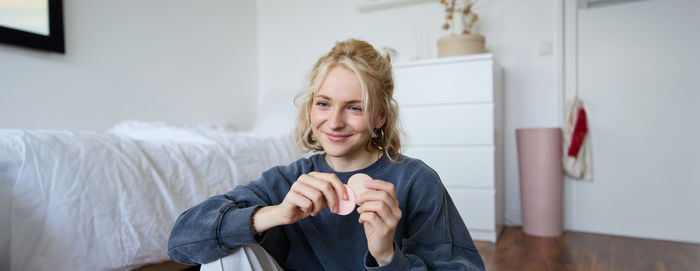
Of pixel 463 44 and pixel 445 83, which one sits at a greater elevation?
pixel 463 44

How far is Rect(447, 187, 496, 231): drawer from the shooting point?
2.41 meters

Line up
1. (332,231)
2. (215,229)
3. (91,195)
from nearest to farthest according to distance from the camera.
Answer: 1. (215,229)
2. (332,231)
3. (91,195)

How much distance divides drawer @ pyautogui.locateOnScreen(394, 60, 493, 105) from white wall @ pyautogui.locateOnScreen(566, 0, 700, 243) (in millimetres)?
709

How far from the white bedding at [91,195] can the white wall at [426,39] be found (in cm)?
199

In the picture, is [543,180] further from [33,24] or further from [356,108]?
[33,24]

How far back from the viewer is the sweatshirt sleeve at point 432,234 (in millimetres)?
803

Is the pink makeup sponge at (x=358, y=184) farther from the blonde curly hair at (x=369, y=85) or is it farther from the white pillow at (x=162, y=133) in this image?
the white pillow at (x=162, y=133)

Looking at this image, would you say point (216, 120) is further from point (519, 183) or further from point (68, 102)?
point (519, 183)

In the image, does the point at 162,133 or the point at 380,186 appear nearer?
the point at 380,186

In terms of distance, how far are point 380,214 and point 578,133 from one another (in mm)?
2337

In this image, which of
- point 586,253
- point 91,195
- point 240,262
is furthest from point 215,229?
point 586,253

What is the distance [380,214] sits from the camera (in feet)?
2.30

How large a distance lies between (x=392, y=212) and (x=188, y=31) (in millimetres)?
2972

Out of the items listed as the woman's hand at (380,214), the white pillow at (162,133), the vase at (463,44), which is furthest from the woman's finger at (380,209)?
the vase at (463,44)
